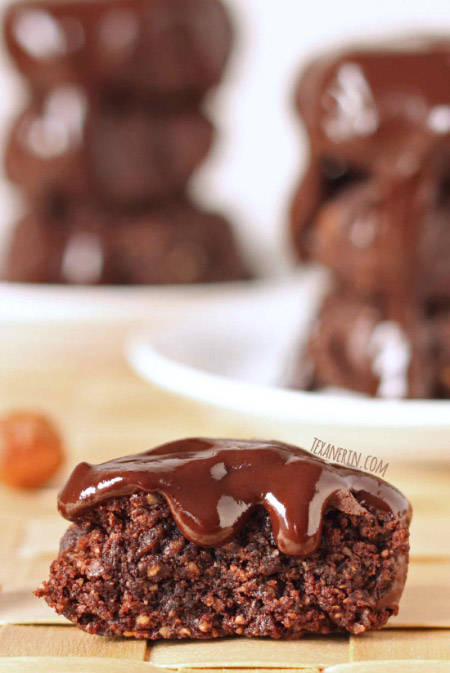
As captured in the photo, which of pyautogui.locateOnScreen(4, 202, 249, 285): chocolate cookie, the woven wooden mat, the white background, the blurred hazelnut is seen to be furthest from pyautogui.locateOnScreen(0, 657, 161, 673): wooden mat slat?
the white background

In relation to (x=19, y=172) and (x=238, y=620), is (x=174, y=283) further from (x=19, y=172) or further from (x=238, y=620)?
(x=238, y=620)

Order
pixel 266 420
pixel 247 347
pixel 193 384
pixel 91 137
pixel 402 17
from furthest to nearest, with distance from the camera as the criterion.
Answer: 1. pixel 402 17
2. pixel 91 137
3. pixel 247 347
4. pixel 193 384
5. pixel 266 420

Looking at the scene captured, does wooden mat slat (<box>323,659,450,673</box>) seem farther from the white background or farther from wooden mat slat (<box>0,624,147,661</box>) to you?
the white background


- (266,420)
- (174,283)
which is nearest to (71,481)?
(266,420)

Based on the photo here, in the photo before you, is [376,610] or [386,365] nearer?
[376,610]

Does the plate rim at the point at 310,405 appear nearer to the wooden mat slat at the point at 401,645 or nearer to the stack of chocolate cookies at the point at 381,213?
the stack of chocolate cookies at the point at 381,213

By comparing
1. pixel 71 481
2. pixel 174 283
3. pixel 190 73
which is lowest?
pixel 71 481

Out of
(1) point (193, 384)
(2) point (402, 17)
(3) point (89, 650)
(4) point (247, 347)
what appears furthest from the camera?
(2) point (402, 17)
